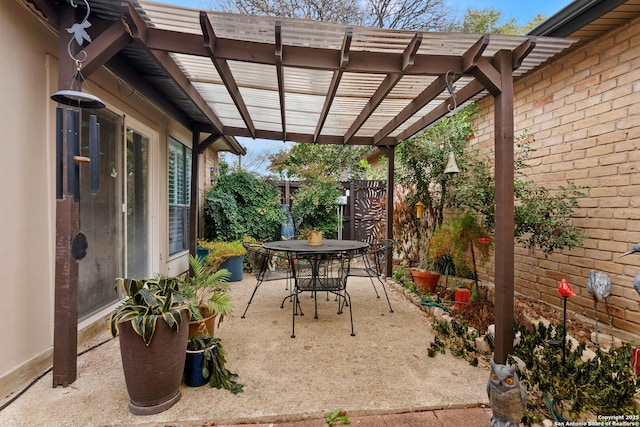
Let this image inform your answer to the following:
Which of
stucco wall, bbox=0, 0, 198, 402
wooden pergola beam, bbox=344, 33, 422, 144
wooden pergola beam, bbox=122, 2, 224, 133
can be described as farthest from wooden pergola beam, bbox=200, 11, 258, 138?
wooden pergola beam, bbox=344, 33, 422, 144

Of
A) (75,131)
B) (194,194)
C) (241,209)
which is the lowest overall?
(241,209)

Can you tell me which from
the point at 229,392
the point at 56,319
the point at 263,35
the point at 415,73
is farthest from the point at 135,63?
the point at 229,392

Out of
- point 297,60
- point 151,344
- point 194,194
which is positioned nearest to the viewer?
point 151,344

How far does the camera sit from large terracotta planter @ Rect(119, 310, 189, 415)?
5.60 ft

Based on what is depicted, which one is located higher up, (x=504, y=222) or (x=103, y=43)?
(x=103, y=43)

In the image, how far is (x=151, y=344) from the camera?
1704 mm

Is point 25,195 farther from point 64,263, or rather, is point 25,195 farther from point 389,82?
point 389,82

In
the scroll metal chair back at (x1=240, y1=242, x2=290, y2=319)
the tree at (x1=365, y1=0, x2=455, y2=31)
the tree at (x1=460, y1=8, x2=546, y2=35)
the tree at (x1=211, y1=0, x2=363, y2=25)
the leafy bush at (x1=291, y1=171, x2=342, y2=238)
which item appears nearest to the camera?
the scroll metal chair back at (x1=240, y1=242, x2=290, y2=319)

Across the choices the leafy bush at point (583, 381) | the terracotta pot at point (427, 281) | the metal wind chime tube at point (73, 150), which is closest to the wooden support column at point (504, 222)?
the leafy bush at point (583, 381)

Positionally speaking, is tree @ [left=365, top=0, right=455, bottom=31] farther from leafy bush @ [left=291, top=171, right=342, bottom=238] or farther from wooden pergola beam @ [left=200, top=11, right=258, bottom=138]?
wooden pergola beam @ [left=200, top=11, right=258, bottom=138]

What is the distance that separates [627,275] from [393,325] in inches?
78.8

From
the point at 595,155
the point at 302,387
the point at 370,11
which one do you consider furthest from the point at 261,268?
the point at 370,11

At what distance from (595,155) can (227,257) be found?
463 cm

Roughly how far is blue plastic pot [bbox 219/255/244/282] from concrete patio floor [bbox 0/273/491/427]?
201cm
